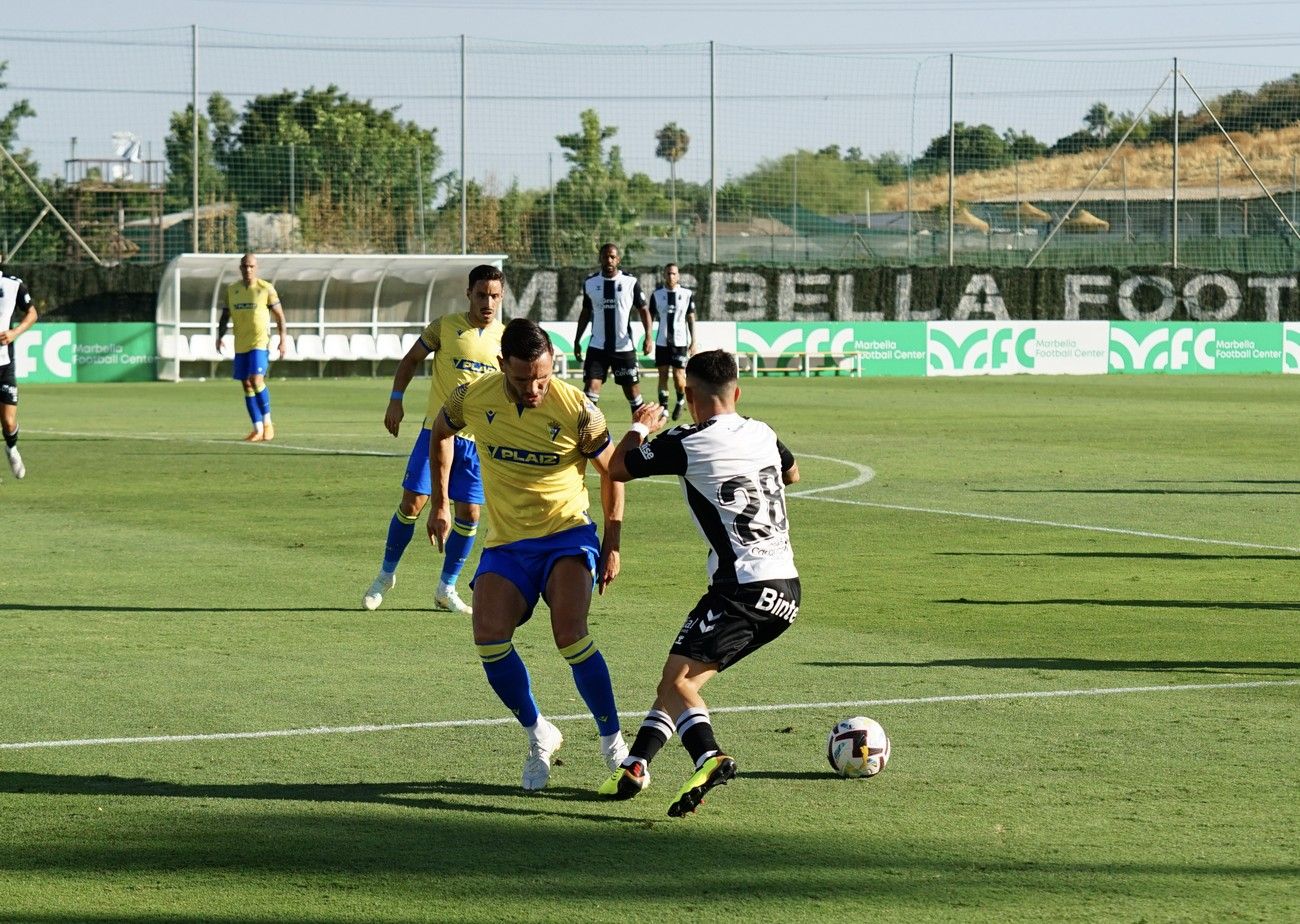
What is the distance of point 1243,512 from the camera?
1566 centimetres

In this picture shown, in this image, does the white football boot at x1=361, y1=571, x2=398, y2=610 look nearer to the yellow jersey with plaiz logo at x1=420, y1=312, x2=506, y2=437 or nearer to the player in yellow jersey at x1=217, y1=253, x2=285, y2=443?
the yellow jersey with plaiz logo at x1=420, y1=312, x2=506, y2=437

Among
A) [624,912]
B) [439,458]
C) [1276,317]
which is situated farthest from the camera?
[1276,317]

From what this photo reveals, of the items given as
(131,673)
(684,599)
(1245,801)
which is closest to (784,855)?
(1245,801)

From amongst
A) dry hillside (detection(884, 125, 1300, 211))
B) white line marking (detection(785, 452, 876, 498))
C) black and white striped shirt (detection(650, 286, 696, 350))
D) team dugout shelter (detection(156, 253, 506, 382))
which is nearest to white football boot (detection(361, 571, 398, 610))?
white line marking (detection(785, 452, 876, 498))

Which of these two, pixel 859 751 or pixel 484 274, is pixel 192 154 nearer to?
pixel 484 274

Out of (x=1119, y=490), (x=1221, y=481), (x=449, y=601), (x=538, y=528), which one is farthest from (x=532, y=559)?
(x=1221, y=481)

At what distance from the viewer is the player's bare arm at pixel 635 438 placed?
671 cm

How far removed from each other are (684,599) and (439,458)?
3.36 meters

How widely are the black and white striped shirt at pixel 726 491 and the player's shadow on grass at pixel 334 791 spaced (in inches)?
37.1

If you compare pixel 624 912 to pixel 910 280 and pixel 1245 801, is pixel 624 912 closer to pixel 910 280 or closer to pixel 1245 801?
pixel 1245 801

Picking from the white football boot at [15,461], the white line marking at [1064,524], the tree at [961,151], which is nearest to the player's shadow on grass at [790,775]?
the white line marking at [1064,524]

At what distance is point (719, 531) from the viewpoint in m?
6.69

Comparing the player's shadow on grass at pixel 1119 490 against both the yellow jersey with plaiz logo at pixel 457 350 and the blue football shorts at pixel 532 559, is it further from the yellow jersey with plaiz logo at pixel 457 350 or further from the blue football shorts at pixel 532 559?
the blue football shorts at pixel 532 559

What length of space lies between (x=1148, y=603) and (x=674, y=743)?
4.33 m
